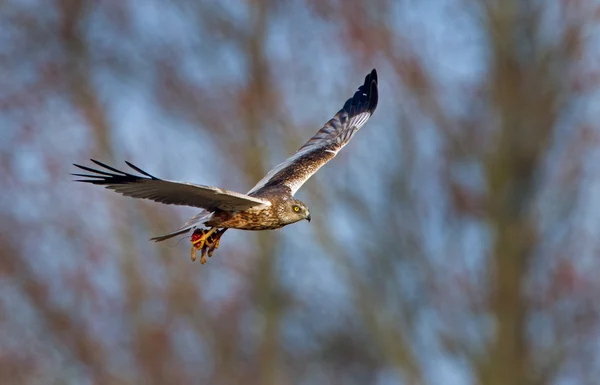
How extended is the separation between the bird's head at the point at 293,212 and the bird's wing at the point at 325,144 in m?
0.44

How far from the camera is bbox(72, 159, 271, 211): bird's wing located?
6793mm

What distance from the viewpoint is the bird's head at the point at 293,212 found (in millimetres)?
7402

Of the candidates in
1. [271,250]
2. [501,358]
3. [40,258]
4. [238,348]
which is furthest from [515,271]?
[40,258]

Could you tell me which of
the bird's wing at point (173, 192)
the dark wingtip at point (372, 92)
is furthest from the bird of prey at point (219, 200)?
the dark wingtip at point (372, 92)

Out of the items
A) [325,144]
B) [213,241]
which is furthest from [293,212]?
[325,144]

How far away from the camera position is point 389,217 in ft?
50.0

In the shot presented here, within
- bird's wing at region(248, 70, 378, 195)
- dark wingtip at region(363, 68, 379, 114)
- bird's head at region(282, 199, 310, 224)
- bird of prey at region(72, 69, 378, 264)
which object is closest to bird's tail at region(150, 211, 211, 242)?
bird of prey at region(72, 69, 378, 264)

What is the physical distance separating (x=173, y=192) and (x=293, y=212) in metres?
0.73

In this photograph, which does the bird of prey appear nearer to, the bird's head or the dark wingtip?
the bird's head

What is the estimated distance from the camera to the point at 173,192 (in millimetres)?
6992

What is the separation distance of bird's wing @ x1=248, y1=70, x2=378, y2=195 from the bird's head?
1.45 ft

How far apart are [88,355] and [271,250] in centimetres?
268

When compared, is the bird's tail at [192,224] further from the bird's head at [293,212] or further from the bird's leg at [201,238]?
the bird's head at [293,212]

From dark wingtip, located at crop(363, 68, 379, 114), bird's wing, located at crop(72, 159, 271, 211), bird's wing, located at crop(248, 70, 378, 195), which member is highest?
dark wingtip, located at crop(363, 68, 379, 114)
